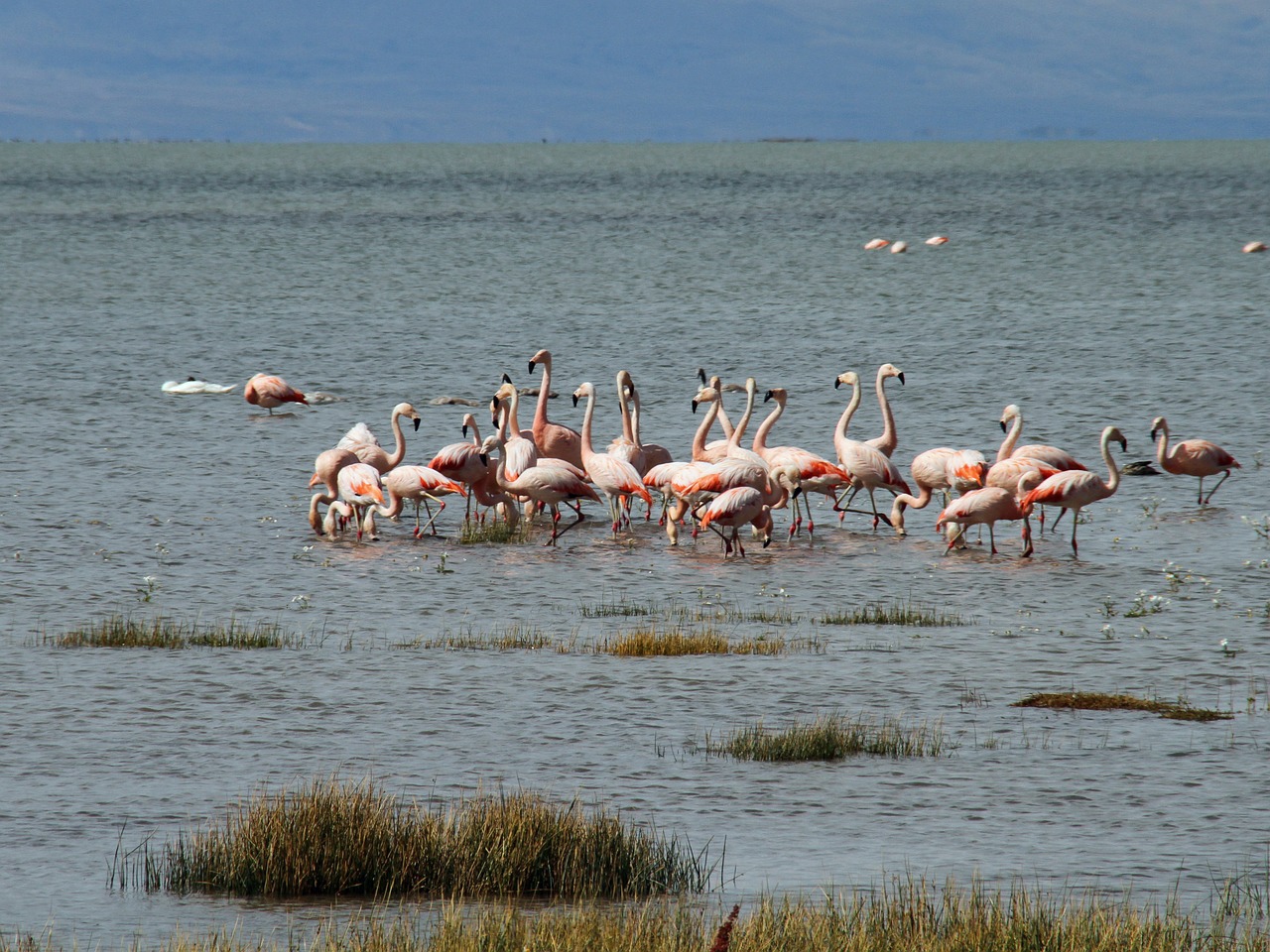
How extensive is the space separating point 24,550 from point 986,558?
30.2 ft

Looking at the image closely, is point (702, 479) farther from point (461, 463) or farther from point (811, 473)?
point (461, 463)

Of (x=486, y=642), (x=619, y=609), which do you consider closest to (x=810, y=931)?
(x=486, y=642)

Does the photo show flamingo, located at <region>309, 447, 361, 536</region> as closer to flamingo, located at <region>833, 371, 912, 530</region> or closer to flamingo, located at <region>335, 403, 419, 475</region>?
flamingo, located at <region>335, 403, 419, 475</region>

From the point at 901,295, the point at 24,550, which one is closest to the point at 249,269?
the point at 901,295

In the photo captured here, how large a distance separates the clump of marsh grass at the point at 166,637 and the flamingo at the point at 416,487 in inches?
164

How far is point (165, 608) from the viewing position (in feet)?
45.3

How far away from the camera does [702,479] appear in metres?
16.6

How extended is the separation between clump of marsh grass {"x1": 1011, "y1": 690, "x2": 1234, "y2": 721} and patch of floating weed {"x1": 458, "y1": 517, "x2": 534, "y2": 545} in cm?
726

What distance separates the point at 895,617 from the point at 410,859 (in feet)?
21.6

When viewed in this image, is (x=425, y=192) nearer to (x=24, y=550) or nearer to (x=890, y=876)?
(x=24, y=550)

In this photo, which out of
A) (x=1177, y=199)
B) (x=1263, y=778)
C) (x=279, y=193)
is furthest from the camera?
(x=279, y=193)

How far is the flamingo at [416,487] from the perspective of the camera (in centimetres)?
1689

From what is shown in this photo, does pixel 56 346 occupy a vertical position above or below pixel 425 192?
below

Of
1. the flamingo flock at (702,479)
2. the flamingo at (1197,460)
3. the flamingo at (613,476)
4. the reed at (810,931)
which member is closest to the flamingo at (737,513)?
the flamingo flock at (702,479)
